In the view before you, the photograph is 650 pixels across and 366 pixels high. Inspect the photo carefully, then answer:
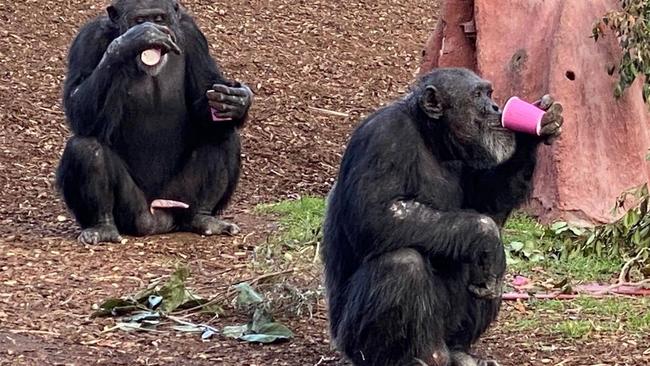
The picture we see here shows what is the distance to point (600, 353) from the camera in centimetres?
537

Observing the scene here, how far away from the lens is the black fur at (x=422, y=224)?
469 centimetres

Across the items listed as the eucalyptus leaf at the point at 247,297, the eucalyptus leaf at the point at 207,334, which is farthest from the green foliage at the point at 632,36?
the eucalyptus leaf at the point at 207,334

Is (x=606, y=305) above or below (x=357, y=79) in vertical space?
below

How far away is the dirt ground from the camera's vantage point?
18.1 feet

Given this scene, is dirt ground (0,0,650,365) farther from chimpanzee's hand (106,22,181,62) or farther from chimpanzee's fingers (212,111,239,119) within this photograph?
chimpanzee's hand (106,22,181,62)

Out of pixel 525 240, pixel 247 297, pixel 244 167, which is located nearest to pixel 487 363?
pixel 247 297

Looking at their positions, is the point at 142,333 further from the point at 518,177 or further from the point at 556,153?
the point at 556,153

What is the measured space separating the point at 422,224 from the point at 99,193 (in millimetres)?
3365

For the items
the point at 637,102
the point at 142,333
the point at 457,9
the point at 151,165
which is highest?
the point at 457,9

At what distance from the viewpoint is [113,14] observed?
303 inches

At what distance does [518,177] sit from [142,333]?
1.94m

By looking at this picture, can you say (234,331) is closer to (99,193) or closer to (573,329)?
(573,329)

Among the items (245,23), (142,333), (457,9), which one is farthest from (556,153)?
(245,23)

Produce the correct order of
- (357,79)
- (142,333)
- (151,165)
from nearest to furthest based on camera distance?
(142,333), (151,165), (357,79)
